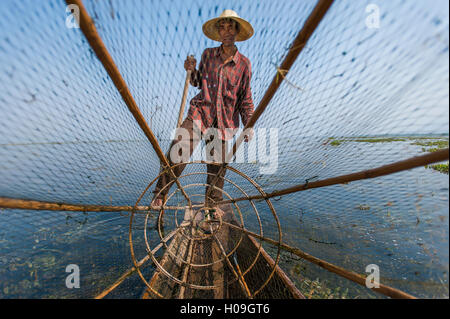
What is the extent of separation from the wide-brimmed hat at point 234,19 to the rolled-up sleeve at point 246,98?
0.99 ft

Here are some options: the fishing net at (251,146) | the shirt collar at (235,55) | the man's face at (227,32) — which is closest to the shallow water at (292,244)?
the fishing net at (251,146)

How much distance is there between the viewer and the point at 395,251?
2832 millimetres

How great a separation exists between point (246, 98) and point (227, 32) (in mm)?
614

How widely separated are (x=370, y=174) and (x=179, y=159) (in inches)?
60.5

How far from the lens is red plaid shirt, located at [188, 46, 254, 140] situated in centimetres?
210

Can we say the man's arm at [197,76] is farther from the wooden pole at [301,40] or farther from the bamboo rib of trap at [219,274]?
the bamboo rib of trap at [219,274]

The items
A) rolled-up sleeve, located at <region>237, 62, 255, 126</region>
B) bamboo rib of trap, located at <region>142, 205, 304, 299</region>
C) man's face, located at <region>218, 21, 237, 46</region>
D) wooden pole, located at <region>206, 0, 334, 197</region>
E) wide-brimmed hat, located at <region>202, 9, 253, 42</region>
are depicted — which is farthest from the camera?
rolled-up sleeve, located at <region>237, 62, 255, 126</region>

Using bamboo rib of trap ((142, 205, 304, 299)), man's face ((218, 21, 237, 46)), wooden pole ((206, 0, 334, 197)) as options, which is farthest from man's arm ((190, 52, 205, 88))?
bamboo rib of trap ((142, 205, 304, 299))

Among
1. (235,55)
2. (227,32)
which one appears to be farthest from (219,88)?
(227,32)

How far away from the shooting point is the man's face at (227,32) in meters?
2.03

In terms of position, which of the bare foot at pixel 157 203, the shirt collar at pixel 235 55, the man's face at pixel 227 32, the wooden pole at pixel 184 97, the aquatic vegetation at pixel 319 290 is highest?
the man's face at pixel 227 32

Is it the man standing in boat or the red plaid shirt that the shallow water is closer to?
the man standing in boat

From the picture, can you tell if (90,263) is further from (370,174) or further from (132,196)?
(370,174)

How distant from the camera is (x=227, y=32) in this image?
2053 mm
